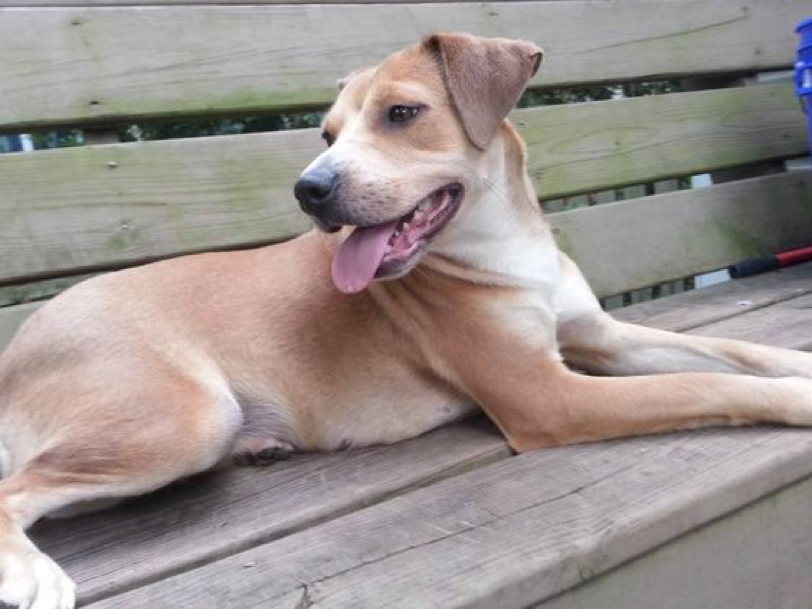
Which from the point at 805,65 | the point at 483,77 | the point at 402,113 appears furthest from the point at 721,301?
the point at 402,113

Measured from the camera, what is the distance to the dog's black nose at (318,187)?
6.00 feet

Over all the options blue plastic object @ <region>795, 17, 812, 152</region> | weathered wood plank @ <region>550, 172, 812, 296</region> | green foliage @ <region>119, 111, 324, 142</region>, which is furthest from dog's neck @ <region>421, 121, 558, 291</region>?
blue plastic object @ <region>795, 17, 812, 152</region>

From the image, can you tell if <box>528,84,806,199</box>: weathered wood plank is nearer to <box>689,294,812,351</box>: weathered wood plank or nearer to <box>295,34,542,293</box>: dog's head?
<box>689,294,812,351</box>: weathered wood plank

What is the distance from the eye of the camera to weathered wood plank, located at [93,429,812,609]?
1.36 metres

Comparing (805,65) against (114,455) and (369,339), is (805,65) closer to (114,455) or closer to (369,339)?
(369,339)

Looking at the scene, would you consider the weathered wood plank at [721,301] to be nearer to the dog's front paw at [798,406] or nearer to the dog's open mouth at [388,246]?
the dog's front paw at [798,406]

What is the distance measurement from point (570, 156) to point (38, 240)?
1.87 m

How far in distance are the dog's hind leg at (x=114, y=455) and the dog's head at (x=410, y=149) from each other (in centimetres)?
44

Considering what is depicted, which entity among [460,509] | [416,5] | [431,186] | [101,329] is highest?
[416,5]

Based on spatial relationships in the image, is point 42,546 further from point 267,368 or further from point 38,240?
point 38,240

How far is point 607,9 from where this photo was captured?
334 cm

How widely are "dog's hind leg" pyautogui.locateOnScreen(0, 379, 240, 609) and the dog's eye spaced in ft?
2.57

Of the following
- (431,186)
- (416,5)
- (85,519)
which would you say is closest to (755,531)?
(431,186)

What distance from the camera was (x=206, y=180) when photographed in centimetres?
258
